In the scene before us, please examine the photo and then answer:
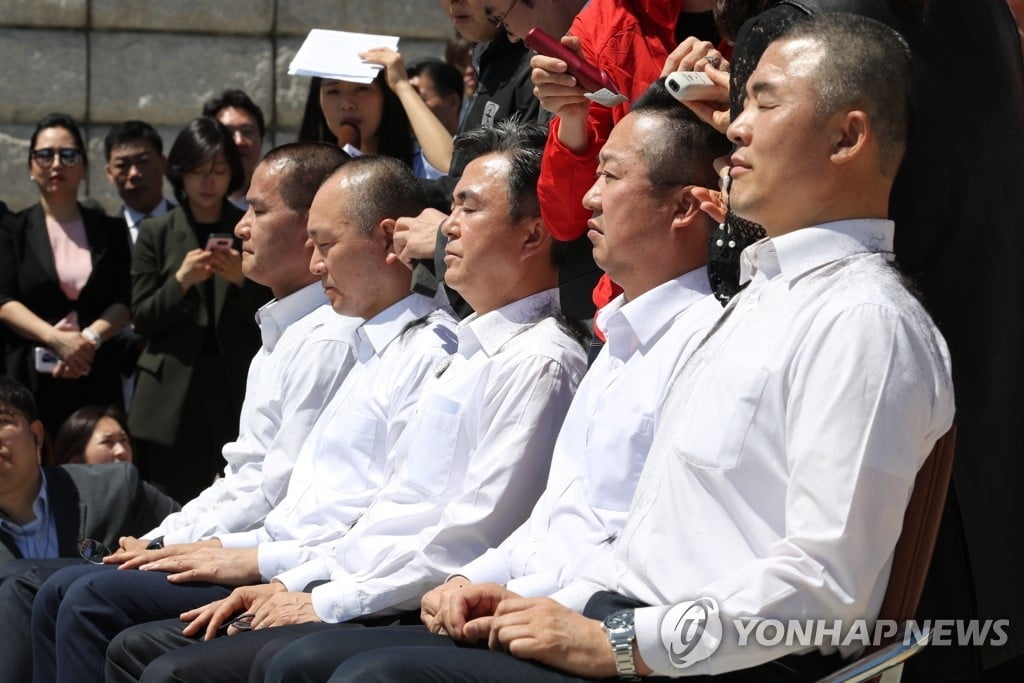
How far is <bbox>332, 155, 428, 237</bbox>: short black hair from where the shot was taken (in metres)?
4.57

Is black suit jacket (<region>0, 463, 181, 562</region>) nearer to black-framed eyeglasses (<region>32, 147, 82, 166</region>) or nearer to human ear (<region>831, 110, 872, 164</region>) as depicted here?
black-framed eyeglasses (<region>32, 147, 82, 166</region>)

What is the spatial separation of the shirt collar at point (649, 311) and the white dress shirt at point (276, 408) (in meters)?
1.57

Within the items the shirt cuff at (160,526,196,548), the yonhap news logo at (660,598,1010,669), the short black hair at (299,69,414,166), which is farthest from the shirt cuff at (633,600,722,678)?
the short black hair at (299,69,414,166)

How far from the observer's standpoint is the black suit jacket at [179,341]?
6.46 meters

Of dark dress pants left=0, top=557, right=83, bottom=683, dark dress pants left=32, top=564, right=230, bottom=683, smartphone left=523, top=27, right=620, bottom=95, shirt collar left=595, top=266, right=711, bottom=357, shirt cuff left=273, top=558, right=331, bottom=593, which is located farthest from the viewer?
dark dress pants left=0, top=557, right=83, bottom=683

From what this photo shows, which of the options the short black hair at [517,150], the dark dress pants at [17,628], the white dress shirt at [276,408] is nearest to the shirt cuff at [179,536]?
the white dress shirt at [276,408]

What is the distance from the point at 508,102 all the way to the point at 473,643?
1.95 metres

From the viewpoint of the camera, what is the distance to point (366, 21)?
8.67m

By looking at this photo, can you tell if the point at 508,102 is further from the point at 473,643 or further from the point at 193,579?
the point at 473,643

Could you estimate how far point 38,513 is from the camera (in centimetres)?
530

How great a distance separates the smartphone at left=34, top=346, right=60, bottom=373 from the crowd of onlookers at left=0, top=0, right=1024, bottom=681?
31.2 inches

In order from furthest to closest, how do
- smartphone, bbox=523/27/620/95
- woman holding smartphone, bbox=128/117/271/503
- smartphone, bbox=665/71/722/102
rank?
woman holding smartphone, bbox=128/117/271/503, smartphone, bbox=523/27/620/95, smartphone, bbox=665/71/722/102

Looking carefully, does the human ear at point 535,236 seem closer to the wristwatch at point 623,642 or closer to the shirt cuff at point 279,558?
the shirt cuff at point 279,558

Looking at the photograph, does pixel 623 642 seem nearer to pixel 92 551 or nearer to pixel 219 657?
pixel 219 657
